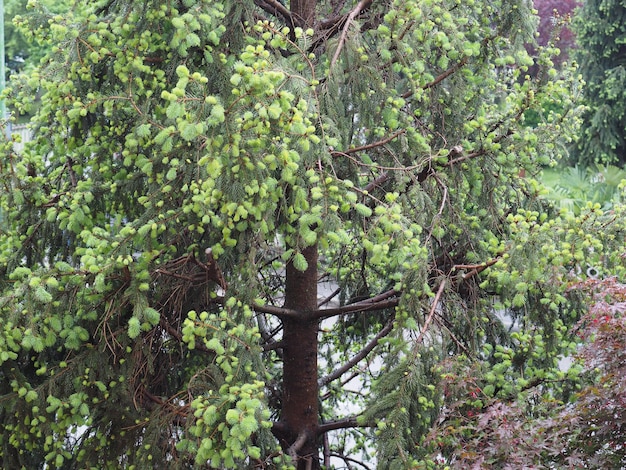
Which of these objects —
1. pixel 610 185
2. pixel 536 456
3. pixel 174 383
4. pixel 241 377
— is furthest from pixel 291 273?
pixel 610 185

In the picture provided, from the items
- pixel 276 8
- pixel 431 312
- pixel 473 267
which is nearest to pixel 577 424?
pixel 431 312

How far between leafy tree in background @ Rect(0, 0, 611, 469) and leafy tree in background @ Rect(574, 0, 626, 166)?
16052 mm

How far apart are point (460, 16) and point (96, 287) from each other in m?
2.88

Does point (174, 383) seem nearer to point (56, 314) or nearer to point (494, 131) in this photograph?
point (56, 314)

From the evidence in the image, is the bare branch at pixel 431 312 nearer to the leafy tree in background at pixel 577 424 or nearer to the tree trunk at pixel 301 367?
the leafy tree in background at pixel 577 424

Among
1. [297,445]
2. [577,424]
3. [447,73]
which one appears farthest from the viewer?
[297,445]

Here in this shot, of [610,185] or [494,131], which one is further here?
[610,185]

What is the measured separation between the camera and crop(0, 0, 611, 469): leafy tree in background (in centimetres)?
401

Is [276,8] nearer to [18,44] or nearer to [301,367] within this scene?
[301,367]

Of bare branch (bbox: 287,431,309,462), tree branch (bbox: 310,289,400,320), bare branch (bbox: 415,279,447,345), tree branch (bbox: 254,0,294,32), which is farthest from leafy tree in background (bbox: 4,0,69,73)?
bare branch (bbox: 415,279,447,345)

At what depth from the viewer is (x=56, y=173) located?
5.25 metres

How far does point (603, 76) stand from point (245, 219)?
19.1 meters

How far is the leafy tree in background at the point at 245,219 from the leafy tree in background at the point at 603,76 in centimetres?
1605

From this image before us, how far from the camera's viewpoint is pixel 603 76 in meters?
21.1
